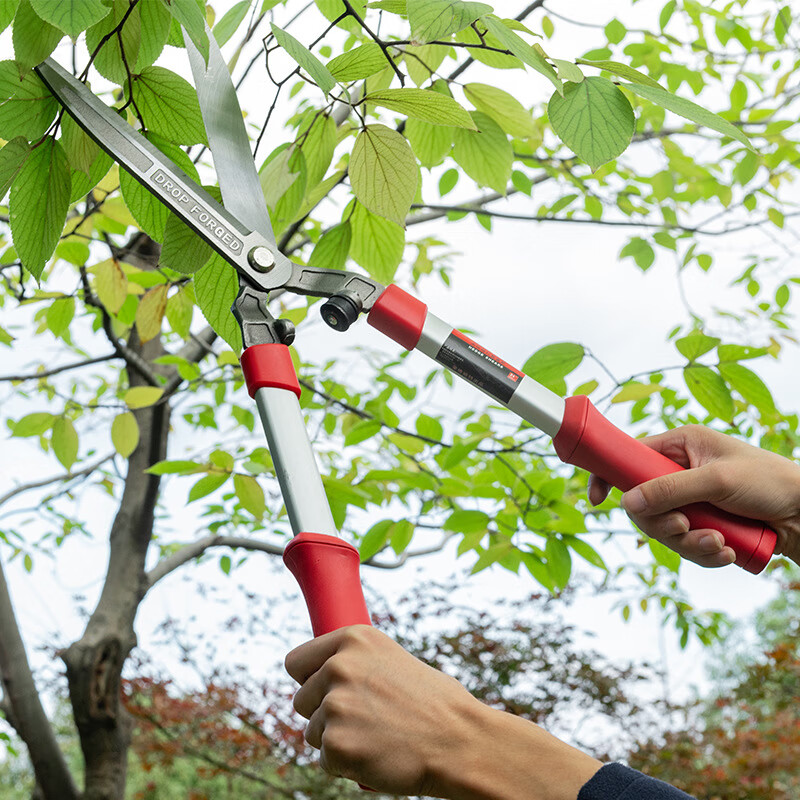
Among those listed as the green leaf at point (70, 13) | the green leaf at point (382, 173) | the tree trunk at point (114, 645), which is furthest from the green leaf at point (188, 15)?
the tree trunk at point (114, 645)

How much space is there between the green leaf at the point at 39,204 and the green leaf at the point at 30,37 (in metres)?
0.10

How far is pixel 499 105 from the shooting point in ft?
3.13

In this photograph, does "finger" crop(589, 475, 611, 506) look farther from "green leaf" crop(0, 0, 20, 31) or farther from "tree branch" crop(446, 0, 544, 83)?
"green leaf" crop(0, 0, 20, 31)

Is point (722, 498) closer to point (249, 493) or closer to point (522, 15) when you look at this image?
point (249, 493)

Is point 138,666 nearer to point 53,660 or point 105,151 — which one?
point 53,660

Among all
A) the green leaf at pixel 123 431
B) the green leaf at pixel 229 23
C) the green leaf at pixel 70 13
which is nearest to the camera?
the green leaf at pixel 70 13

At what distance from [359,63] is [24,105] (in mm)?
308

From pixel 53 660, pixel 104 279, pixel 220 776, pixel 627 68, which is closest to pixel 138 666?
pixel 53 660

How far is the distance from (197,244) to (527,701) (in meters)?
3.63

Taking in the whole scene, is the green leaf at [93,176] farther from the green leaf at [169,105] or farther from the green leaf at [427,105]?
the green leaf at [427,105]

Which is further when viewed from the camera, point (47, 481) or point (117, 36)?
point (47, 481)

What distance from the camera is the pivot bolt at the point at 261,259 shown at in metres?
0.83

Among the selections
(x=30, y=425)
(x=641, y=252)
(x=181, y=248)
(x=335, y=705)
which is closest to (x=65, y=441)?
(x=30, y=425)

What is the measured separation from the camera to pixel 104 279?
1314mm
